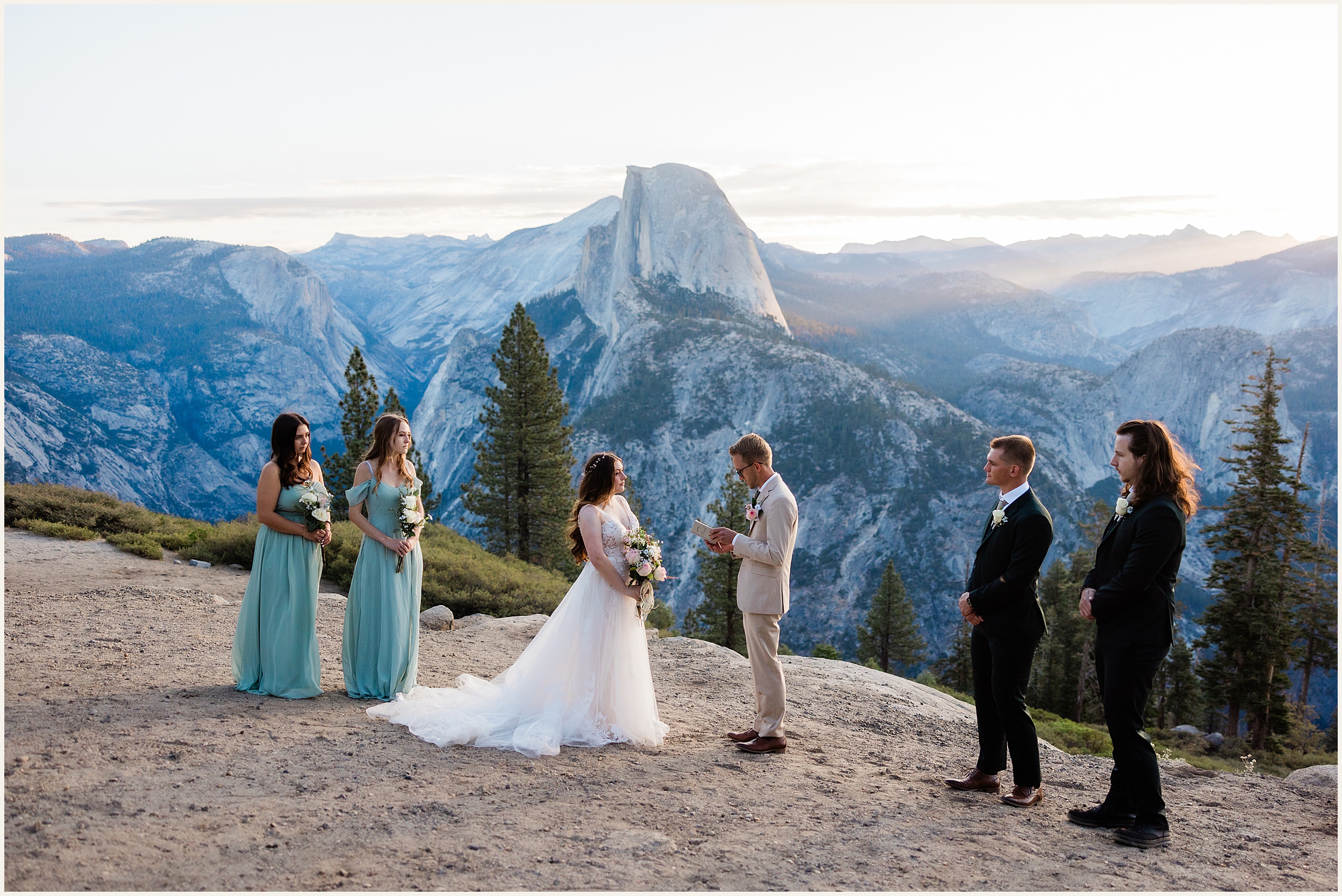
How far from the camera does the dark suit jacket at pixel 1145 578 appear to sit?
17.6ft

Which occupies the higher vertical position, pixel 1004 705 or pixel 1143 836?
pixel 1004 705

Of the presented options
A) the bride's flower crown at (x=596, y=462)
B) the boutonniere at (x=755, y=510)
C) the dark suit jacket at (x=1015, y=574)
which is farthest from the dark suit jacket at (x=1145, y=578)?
the bride's flower crown at (x=596, y=462)

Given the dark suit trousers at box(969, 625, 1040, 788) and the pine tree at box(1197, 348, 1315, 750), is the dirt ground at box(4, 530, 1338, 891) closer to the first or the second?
the dark suit trousers at box(969, 625, 1040, 788)

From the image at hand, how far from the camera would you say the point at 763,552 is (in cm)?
677

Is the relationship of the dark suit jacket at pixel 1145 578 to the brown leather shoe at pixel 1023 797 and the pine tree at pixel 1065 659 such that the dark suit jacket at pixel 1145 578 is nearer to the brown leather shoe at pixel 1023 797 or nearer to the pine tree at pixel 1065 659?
the brown leather shoe at pixel 1023 797

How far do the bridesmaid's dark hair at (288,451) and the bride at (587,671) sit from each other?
2292 millimetres

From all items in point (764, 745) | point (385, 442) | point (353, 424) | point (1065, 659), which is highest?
point (385, 442)

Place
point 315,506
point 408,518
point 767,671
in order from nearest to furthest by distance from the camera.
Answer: point 767,671, point 315,506, point 408,518

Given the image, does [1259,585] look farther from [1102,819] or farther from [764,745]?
[764,745]

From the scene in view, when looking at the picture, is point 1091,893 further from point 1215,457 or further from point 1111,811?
point 1215,457

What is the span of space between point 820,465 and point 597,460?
285ft

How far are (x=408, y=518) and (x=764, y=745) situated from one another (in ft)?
12.8

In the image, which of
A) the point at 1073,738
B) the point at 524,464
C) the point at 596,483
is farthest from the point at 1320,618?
the point at 596,483

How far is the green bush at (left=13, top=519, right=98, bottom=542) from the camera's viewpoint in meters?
16.6
